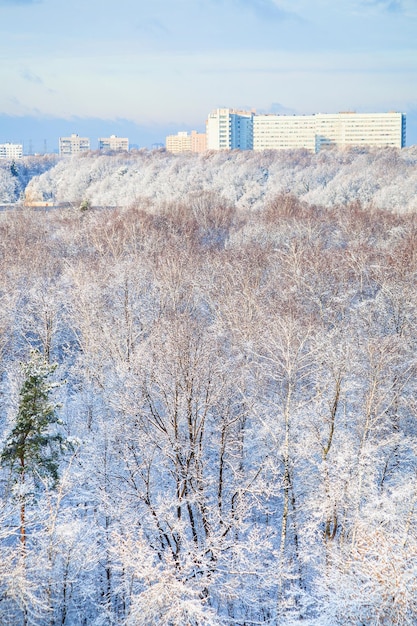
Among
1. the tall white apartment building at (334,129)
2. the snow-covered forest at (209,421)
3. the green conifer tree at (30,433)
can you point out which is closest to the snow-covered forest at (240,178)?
the snow-covered forest at (209,421)

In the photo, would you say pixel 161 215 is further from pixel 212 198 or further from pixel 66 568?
pixel 66 568

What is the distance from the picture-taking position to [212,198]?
61.9m

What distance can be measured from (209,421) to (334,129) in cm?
15366

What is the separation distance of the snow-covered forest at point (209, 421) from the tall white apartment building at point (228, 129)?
4282 inches

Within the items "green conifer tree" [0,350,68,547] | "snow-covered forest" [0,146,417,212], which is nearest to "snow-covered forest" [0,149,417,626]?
"green conifer tree" [0,350,68,547]

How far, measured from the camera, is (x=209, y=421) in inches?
912

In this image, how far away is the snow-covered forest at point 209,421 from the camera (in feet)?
53.1

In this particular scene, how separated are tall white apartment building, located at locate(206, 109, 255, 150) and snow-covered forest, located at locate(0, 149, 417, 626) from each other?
109 meters

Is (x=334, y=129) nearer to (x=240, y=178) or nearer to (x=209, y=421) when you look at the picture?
(x=240, y=178)

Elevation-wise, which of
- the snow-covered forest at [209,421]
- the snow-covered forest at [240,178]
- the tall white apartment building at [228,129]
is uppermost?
the tall white apartment building at [228,129]

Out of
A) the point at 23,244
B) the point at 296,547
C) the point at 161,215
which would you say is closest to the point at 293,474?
the point at 296,547

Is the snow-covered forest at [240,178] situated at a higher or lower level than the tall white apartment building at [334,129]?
lower

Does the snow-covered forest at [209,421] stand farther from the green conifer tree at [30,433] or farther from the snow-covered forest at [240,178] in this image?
the snow-covered forest at [240,178]

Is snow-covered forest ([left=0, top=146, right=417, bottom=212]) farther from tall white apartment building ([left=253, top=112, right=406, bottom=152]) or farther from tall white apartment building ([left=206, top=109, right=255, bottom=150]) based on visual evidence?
tall white apartment building ([left=253, top=112, right=406, bottom=152])
